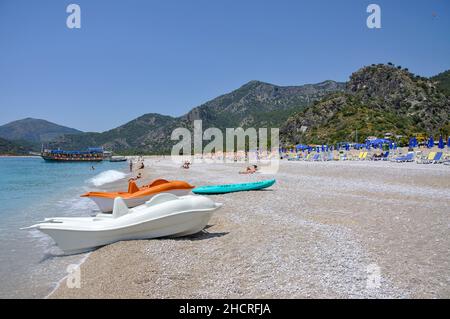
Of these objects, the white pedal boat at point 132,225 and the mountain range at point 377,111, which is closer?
the white pedal boat at point 132,225

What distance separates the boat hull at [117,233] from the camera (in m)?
7.73

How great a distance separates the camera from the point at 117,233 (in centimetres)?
773

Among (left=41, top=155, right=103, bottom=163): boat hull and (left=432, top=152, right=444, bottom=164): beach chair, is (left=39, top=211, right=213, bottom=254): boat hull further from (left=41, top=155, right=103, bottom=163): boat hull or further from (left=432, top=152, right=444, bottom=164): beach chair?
(left=41, top=155, right=103, bottom=163): boat hull

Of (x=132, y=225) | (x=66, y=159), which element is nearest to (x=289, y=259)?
(x=132, y=225)

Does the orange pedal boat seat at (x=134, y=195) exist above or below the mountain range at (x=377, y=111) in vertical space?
below

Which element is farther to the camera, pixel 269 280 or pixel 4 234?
pixel 4 234

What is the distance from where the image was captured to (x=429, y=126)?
306ft

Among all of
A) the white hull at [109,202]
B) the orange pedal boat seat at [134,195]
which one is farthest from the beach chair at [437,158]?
the white hull at [109,202]

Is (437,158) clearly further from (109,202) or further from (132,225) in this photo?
(132,225)

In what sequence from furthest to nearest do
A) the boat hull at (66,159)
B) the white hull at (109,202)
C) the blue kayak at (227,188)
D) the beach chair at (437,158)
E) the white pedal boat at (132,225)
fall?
the boat hull at (66,159)
the beach chair at (437,158)
the blue kayak at (227,188)
the white hull at (109,202)
the white pedal boat at (132,225)

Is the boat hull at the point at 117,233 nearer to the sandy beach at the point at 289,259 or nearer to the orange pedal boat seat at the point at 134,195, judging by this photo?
the sandy beach at the point at 289,259
